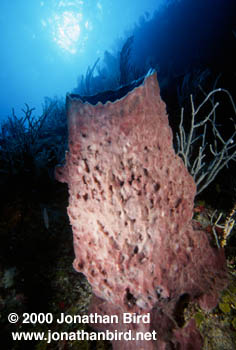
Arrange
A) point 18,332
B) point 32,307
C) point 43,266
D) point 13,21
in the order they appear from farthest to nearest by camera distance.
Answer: point 13,21
point 43,266
point 32,307
point 18,332

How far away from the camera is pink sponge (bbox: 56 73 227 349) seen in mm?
1183

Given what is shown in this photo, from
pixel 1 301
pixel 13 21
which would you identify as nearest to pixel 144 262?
pixel 1 301

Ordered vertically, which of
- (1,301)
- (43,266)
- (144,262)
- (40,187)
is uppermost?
(40,187)

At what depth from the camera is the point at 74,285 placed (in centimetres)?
203

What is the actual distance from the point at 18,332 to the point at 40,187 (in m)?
2.35

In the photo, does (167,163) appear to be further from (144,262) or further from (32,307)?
(32,307)

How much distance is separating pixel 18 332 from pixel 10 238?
1.17 meters

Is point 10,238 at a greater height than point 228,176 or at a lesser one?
lesser

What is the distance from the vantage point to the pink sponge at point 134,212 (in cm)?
118

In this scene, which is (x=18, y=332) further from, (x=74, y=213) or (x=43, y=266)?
(x=74, y=213)

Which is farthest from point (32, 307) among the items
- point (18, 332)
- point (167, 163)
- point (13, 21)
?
point (13, 21)

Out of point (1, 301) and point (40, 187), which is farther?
point (40, 187)

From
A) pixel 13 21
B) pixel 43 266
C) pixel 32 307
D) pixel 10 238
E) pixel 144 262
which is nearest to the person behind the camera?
pixel 144 262

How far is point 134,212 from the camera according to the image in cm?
122
